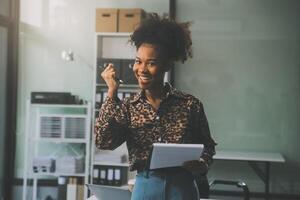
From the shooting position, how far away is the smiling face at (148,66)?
1.50 metres

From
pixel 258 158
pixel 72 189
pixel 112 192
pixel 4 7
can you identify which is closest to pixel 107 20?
pixel 4 7

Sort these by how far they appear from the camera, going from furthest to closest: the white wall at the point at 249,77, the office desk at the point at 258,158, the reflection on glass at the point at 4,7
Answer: the reflection on glass at the point at 4,7, the white wall at the point at 249,77, the office desk at the point at 258,158

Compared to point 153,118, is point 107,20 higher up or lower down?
higher up

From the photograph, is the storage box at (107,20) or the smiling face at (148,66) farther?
the storage box at (107,20)

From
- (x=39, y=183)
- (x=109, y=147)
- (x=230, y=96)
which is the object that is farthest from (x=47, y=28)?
(x=109, y=147)

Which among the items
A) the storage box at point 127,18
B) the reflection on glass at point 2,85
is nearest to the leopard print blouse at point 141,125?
the storage box at point 127,18

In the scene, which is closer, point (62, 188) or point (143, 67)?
point (143, 67)

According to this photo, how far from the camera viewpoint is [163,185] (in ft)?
4.93

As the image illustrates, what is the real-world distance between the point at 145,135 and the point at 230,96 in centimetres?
332

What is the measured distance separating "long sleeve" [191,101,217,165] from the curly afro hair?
18cm

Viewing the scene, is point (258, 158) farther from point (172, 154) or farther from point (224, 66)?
point (172, 154)

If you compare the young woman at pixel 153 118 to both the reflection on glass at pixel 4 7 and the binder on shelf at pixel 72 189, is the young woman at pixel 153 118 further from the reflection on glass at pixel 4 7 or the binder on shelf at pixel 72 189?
the reflection on glass at pixel 4 7

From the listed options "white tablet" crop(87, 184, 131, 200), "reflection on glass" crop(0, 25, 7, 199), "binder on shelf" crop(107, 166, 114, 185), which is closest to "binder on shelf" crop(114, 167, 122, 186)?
"binder on shelf" crop(107, 166, 114, 185)

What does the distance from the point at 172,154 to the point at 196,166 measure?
108 millimetres
